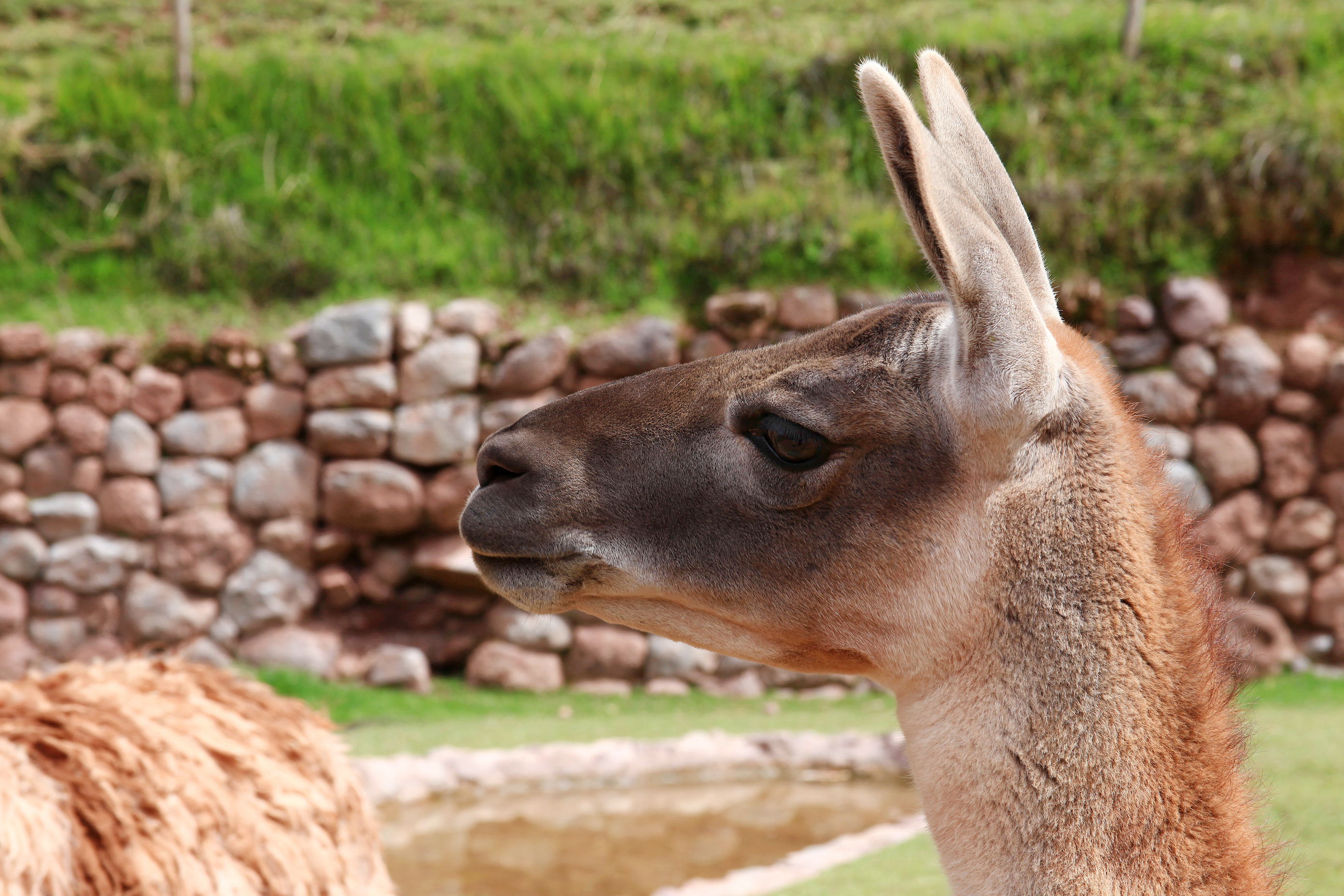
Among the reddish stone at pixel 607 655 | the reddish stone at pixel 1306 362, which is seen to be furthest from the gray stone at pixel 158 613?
the reddish stone at pixel 1306 362

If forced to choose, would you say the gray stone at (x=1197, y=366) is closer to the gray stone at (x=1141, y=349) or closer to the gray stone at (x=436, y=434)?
the gray stone at (x=1141, y=349)

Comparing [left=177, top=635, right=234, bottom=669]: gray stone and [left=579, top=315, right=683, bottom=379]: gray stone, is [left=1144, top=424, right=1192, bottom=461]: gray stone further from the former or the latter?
[left=177, top=635, right=234, bottom=669]: gray stone

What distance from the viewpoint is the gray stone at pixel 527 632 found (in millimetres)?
6871

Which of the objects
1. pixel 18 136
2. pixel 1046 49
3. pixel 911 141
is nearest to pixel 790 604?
pixel 911 141

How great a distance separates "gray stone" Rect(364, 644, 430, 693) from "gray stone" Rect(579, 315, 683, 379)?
2.16 metres

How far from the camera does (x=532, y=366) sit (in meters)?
7.07

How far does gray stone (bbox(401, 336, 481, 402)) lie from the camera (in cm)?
705

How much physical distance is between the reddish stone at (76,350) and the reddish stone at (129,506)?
30.0 inches

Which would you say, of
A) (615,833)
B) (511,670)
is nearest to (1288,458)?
(615,833)

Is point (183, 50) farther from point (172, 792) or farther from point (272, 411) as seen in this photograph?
point (172, 792)

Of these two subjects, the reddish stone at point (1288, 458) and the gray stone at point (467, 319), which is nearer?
the reddish stone at point (1288, 458)

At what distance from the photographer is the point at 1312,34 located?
7496mm

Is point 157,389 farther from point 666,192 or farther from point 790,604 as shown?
point 790,604

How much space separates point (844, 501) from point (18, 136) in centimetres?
784
